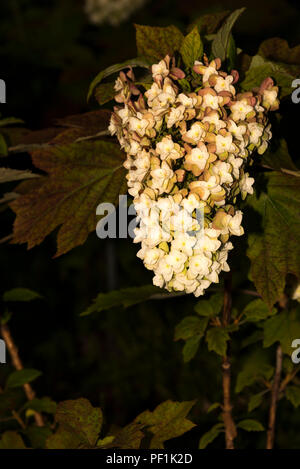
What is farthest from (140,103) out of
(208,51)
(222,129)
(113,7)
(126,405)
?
(113,7)

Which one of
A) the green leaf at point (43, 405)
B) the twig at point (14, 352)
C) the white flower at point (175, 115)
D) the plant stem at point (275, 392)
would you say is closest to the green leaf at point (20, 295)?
the twig at point (14, 352)

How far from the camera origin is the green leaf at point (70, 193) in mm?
1013

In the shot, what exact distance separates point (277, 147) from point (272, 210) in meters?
0.12

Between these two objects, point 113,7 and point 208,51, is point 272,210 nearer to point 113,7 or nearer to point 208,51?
point 208,51

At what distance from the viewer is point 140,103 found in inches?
34.7

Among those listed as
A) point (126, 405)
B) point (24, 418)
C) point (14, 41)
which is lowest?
point (126, 405)

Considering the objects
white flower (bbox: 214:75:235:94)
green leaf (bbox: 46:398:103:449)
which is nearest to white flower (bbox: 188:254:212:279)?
white flower (bbox: 214:75:235:94)

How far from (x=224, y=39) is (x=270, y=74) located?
3.6 inches

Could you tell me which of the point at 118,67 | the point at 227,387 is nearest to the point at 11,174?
the point at 118,67

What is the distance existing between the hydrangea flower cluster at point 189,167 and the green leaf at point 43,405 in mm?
626

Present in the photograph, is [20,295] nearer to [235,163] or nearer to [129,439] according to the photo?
[129,439]
